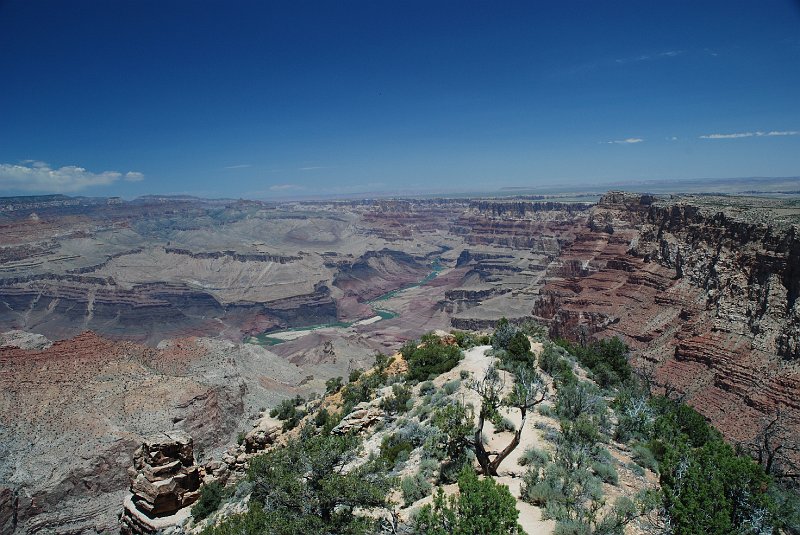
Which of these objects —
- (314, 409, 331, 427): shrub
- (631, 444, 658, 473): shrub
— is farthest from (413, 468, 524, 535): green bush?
(314, 409, 331, 427): shrub

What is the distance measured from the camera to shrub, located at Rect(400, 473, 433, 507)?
12586mm

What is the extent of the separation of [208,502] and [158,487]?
2977 millimetres

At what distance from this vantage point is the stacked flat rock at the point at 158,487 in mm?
21375

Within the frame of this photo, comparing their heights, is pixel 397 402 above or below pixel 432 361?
below

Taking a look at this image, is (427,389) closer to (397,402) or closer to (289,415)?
(397,402)

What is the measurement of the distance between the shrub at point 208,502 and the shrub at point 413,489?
11.8m

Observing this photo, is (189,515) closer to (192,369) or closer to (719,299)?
(192,369)

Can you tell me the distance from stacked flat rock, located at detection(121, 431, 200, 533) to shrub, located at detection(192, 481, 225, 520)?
180cm

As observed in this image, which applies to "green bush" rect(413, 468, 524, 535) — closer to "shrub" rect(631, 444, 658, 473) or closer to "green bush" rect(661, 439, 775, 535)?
"green bush" rect(661, 439, 775, 535)

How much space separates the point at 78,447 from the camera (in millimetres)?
31859

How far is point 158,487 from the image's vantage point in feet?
70.3

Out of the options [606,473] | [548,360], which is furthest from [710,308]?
[606,473]

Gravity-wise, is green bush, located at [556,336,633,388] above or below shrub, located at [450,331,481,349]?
below

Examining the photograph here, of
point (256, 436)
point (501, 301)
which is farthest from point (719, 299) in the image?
point (501, 301)
